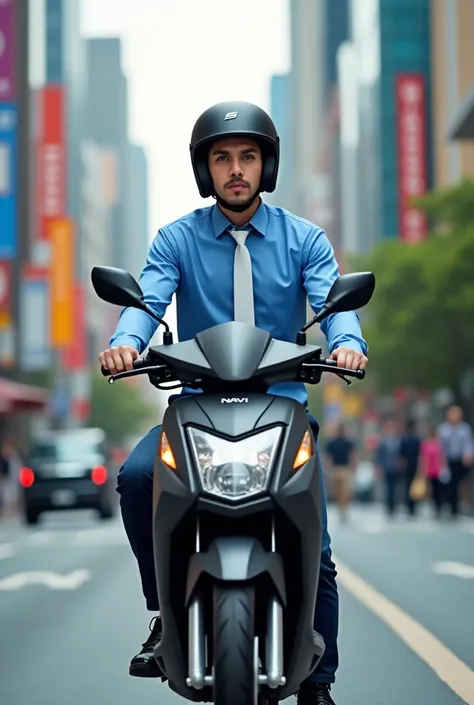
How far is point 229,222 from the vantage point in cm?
486

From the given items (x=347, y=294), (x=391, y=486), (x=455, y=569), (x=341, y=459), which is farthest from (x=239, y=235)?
(x=391, y=486)

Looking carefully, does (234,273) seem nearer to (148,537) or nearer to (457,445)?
(148,537)

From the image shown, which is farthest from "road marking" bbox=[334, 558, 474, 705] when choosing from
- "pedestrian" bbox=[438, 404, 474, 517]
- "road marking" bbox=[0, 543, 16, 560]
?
"pedestrian" bbox=[438, 404, 474, 517]

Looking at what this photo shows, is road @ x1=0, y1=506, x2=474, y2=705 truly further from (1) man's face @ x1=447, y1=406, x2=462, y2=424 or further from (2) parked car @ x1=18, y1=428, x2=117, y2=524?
(2) parked car @ x1=18, y1=428, x2=117, y2=524

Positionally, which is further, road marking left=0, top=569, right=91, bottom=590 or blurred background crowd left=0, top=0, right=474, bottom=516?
blurred background crowd left=0, top=0, right=474, bottom=516

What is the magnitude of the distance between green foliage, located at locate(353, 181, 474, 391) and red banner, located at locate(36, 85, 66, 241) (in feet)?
132

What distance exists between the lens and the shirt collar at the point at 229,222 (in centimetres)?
→ 484

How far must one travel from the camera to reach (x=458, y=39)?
6931 cm

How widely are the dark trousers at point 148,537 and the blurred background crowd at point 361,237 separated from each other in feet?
58.9

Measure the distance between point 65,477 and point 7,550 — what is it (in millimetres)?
7380

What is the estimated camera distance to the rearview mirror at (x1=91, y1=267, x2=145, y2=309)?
439cm

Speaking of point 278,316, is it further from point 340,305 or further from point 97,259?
point 97,259

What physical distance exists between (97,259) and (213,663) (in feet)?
466

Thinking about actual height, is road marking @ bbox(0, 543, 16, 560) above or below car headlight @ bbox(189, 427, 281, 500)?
below
